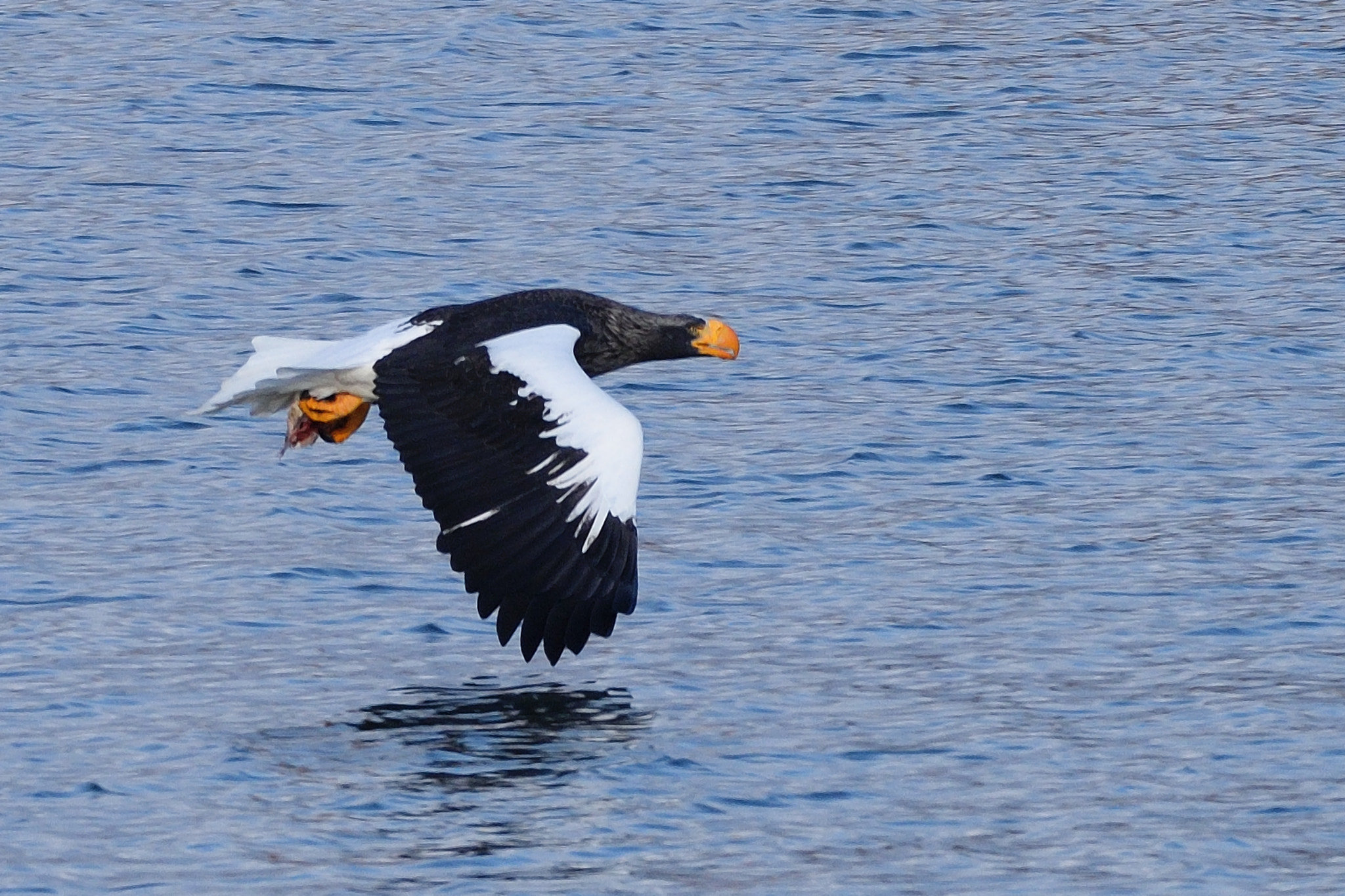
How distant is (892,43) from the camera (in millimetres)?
18516

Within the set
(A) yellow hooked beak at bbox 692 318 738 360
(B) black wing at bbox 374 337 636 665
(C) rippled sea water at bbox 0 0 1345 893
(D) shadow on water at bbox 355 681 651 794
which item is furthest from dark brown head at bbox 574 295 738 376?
(D) shadow on water at bbox 355 681 651 794

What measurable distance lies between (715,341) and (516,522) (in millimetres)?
2000

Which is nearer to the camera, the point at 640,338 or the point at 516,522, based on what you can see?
the point at 516,522

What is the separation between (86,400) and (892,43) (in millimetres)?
8237

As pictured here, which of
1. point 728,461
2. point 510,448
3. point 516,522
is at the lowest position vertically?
point 728,461

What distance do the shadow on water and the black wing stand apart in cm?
29

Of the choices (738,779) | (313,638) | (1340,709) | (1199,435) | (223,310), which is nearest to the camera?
(738,779)

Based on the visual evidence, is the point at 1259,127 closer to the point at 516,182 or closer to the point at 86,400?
the point at 516,182

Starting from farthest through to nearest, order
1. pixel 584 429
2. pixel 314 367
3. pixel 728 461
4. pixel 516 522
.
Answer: pixel 728 461
pixel 314 367
pixel 584 429
pixel 516 522

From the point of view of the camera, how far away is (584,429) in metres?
8.05

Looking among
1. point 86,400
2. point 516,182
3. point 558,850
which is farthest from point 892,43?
point 558,850

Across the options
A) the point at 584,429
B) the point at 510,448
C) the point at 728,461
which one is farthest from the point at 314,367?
the point at 728,461

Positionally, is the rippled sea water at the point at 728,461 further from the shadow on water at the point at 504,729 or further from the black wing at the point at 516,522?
the black wing at the point at 516,522

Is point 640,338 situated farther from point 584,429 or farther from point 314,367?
point 584,429
